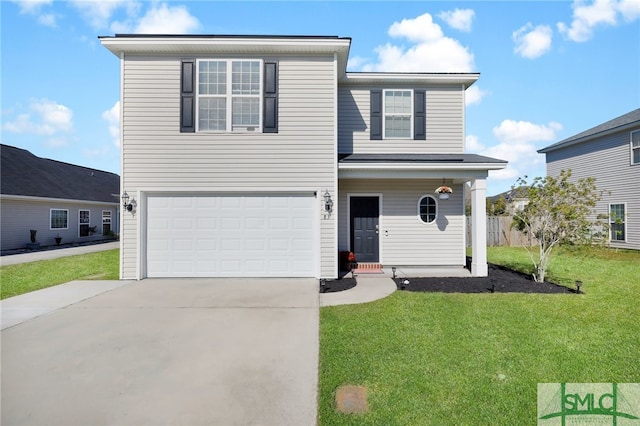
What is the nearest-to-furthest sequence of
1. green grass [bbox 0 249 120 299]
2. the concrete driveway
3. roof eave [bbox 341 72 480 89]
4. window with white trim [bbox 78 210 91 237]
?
the concrete driveway < green grass [bbox 0 249 120 299] < roof eave [bbox 341 72 480 89] < window with white trim [bbox 78 210 91 237]

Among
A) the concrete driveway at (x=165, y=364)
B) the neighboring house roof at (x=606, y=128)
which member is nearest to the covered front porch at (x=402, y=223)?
the concrete driveway at (x=165, y=364)

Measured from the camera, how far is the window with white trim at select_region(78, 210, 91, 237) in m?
18.9

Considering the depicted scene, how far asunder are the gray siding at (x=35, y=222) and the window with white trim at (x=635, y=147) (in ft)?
95.2

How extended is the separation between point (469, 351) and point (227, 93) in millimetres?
7587

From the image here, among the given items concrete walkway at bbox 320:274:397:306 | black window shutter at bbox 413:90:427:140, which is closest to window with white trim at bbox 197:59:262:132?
concrete walkway at bbox 320:274:397:306

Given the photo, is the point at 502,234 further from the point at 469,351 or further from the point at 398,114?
the point at 469,351

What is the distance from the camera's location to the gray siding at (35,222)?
47.9ft

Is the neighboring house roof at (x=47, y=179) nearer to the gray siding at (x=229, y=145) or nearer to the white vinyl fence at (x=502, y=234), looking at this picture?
the gray siding at (x=229, y=145)

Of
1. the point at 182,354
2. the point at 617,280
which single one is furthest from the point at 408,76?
the point at 182,354

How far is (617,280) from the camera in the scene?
25.0 feet

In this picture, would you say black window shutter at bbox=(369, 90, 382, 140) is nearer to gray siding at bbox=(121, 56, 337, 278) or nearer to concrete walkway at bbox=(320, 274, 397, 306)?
gray siding at bbox=(121, 56, 337, 278)

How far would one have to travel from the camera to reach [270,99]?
779cm

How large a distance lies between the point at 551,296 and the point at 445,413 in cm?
513

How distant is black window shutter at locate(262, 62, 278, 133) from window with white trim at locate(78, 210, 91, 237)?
17.9m
